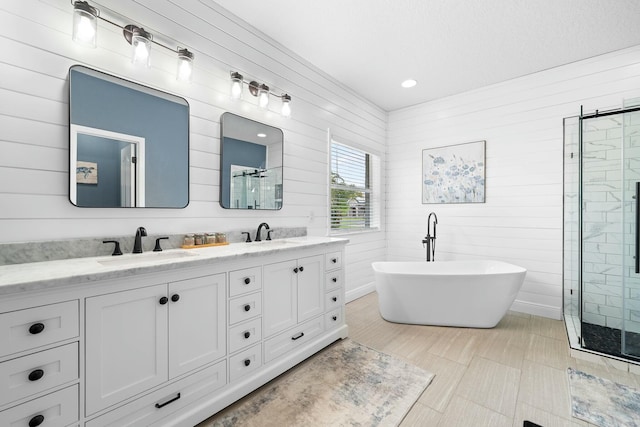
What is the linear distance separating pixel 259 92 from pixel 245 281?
1.71 metres

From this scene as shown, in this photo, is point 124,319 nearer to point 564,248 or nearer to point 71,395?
point 71,395

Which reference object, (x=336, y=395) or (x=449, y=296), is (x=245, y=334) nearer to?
(x=336, y=395)

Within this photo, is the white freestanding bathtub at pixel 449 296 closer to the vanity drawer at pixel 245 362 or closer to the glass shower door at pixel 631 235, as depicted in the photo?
the glass shower door at pixel 631 235

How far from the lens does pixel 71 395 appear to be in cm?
116

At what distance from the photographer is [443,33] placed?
2654 mm

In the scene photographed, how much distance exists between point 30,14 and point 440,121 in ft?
13.7

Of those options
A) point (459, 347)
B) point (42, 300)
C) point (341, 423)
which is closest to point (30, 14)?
point (42, 300)

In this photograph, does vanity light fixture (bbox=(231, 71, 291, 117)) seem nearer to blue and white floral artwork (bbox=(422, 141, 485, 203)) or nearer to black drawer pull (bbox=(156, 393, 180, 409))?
black drawer pull (bbox=(156, 393, 180, 409))

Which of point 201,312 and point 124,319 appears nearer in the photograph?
point 124,319

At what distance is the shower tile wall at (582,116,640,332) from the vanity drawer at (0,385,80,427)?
3593 mm

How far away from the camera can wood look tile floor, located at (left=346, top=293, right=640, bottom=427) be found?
1697 millimetres

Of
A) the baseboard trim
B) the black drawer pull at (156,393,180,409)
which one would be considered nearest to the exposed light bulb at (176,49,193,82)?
the black drawer pull at (156,393,180,409)

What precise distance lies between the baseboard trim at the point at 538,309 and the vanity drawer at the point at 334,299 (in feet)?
7.80

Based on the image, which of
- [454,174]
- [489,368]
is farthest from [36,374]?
[454,174]
